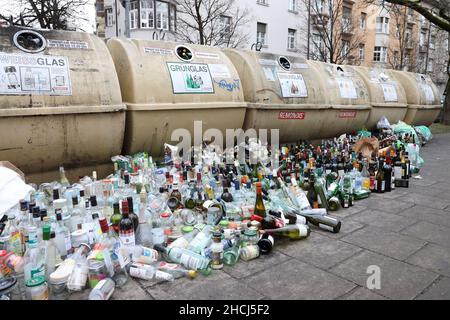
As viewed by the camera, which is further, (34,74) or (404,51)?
(404,51)

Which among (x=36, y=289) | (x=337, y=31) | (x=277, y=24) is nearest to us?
(x=36, y=289)

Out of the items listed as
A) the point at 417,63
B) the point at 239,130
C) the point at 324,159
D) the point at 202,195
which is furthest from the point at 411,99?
the point at 417,63

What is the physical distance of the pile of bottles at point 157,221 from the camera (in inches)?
102

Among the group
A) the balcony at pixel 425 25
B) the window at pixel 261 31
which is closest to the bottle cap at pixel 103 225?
the window at pixel 261 31

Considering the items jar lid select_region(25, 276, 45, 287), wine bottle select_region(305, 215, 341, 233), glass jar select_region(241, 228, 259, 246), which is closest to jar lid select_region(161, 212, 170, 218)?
glass jar select_region(241, 228, 259, 246)

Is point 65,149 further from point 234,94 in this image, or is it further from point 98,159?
point 234,94

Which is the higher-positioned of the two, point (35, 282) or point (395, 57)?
point (395, 57)

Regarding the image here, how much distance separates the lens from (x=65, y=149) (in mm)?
4469

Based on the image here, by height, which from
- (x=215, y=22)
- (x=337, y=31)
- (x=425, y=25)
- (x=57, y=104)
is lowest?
(x=57, y=104)

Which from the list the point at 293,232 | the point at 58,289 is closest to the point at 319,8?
the point at 293,232

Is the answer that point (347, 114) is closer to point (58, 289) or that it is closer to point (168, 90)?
point (168, 90)

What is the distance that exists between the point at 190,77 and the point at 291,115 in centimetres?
230

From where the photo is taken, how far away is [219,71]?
574 centimetres

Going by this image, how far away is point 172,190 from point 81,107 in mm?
1683
